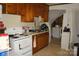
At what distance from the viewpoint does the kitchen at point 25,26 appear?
282cm

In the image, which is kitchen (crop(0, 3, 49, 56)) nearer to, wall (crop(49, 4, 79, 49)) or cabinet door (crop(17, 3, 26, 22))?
cabinet door (crop(17, 3, 26, 22))

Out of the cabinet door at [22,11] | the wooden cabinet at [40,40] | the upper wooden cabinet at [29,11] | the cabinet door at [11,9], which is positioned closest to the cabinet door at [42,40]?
the wooden cabinet at [40,40]

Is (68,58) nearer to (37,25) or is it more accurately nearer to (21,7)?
(21,7)

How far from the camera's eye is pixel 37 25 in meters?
4.27

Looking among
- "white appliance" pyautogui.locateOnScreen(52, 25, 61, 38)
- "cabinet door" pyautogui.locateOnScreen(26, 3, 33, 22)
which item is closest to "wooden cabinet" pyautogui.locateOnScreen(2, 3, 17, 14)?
"cabinet door" pyautogui.locateOnScreen(26, 3, 33, 22)

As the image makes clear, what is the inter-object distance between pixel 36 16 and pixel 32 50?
1226 millimetres

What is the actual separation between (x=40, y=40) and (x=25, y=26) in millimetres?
611

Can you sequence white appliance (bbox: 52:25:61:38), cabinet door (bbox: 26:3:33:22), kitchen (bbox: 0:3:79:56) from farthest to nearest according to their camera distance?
1. cabinet door (bbox: 26:3:33:22)
2. white appliance (bbox: 52:25:61:38)
3. kitchen (bbox: 0:3:79:56)

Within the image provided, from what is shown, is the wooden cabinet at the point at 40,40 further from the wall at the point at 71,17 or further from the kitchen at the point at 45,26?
the wall at the point at 71,17

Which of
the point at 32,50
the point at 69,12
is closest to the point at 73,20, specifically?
the point at 69,12

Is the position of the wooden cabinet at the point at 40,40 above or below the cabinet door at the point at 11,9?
below

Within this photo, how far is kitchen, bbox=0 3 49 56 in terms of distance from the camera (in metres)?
2.82

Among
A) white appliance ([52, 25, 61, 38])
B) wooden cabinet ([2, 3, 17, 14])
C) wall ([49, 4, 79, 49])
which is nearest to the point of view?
wooden cabinet ([2, 3, 17, 14])

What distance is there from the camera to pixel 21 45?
2881mm
